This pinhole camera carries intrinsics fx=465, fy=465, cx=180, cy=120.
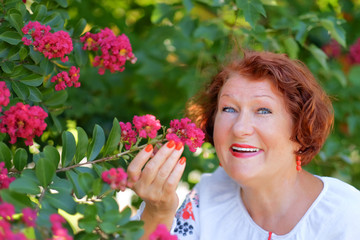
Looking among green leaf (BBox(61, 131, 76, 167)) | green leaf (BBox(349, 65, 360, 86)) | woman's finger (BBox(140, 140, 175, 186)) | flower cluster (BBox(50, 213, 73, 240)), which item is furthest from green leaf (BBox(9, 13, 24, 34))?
green leaf (BBox(349, 65, 360, 86))

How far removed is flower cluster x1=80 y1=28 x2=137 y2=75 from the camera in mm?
1528

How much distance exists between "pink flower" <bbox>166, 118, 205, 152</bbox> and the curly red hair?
386mm

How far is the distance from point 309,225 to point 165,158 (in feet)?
2.08

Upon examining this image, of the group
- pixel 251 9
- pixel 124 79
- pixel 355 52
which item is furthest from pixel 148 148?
pixel 355 52

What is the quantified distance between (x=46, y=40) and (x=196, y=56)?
63.7 inches

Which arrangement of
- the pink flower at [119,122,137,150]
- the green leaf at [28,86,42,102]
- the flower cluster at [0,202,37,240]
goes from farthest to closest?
the green leaf at [28,86,42,102], the pink flower at [119,122,137,150], the flower cluster at [0,202,37,240]

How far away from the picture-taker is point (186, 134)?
1.38 m

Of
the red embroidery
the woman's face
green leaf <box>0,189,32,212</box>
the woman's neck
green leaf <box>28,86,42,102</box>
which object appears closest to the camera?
green leaf <box>0,189,32,212</box>

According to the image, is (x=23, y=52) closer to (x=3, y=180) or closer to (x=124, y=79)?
(x=3, y=180)

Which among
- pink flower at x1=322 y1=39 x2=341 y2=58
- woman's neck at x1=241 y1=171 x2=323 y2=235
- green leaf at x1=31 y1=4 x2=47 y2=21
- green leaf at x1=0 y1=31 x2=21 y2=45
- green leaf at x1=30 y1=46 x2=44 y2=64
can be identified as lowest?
woman's neck at x1=241 y1=171 x2=323 y2=235

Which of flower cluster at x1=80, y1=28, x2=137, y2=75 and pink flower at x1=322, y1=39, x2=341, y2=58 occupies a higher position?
flower cluster at x1=80, y1=28, x2=137, y2=75

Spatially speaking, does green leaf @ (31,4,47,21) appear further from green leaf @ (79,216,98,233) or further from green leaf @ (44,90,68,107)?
green leaf @ (79,216,98,233)

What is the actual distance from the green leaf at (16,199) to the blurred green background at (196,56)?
3.64ft

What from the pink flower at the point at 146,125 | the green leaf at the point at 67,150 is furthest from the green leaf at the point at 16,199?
the pink flower at the point at 146,125
